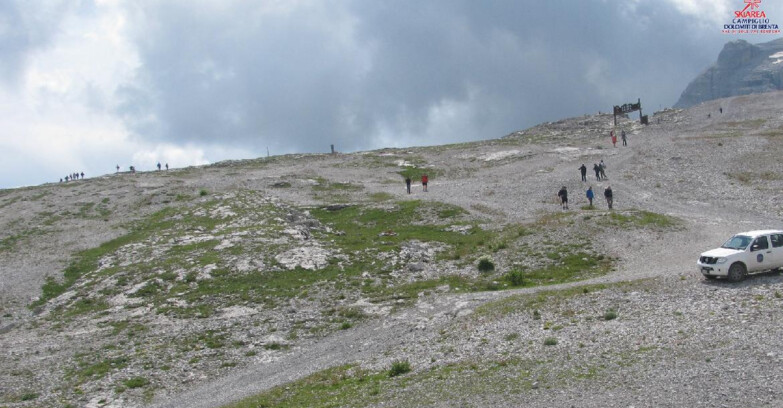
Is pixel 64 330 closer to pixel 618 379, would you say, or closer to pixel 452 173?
pixel 618 379

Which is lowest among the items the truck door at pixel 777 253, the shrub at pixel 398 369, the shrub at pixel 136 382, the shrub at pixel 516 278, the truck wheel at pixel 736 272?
the shrub at pixel 136 382

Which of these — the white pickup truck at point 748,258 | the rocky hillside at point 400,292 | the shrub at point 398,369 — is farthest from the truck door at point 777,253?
the shrub at point 398,369

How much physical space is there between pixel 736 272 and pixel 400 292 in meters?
21.3

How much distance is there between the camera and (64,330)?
122 ft

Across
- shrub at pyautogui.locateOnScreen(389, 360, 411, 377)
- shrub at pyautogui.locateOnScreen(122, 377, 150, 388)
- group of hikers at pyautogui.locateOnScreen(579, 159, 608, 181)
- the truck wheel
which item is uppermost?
group of hikers at pyautogui.locateOnScreen(579, 159, 608, 181)

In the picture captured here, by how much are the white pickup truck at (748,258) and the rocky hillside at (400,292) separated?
90 cm

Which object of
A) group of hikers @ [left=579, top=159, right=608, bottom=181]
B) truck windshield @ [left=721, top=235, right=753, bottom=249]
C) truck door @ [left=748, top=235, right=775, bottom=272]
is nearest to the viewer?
truck door @ [left=748, top=235, right=775, bottom=272]

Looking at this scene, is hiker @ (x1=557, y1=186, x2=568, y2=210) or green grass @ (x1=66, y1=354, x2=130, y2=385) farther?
hiker @ (x1=557, y1=186, x2=568, y2=210)

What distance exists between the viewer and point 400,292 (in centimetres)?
3994

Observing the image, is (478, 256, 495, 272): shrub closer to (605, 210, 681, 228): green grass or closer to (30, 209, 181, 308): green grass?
(605, 210, 681, 228): green grass

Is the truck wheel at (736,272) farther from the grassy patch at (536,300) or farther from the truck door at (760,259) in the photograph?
the grassy patch at (536,300)

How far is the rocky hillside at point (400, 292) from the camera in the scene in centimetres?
2109

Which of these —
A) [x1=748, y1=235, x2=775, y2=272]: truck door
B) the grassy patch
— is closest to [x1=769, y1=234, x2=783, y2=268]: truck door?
[x1=748, y1=235, x2=775, y2=272]: truck door

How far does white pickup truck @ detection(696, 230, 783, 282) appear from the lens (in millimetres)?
28875
